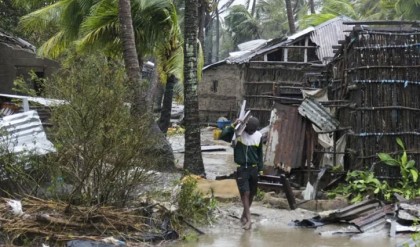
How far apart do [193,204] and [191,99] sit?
16.0 feet

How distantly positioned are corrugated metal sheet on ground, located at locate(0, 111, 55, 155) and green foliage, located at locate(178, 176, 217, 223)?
6.06ft

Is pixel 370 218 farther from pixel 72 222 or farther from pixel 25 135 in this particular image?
pixel 25 135

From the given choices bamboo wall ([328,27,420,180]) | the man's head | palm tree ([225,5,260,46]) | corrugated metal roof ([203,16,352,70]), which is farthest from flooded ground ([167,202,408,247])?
palm tree ([225,5,260,46])

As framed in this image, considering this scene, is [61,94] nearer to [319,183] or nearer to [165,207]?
[165,207]

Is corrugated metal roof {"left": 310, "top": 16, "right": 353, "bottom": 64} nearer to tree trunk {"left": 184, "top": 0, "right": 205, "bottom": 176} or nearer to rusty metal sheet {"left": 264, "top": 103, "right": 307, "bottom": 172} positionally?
tree trunk {"left": 184, "top": 0, "right": 205, "bottom": 176}

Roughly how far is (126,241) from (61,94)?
6.50 ft

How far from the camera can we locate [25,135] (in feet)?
31.5

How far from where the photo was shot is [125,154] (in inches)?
323

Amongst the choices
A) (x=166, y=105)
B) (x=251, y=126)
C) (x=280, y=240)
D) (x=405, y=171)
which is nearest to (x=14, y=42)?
(x=166, y=105)

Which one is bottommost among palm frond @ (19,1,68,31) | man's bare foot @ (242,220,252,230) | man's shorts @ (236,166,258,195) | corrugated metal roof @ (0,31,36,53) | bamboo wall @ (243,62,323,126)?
man's bare foot @ (242,220,252,230)

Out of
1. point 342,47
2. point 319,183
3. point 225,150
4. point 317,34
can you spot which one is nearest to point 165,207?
point 319,183

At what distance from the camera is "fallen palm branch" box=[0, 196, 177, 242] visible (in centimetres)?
781

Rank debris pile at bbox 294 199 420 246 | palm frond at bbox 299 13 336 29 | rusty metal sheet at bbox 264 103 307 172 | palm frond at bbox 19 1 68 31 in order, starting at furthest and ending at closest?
palm frond at bbox 299 13 336 29
palm frond at bbox 19 1 68 31
rusty metal sheet at bbox 264 103 307 172
debris pile at bbox 294 199 420 246

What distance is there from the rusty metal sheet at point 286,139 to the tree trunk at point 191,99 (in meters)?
1.84
